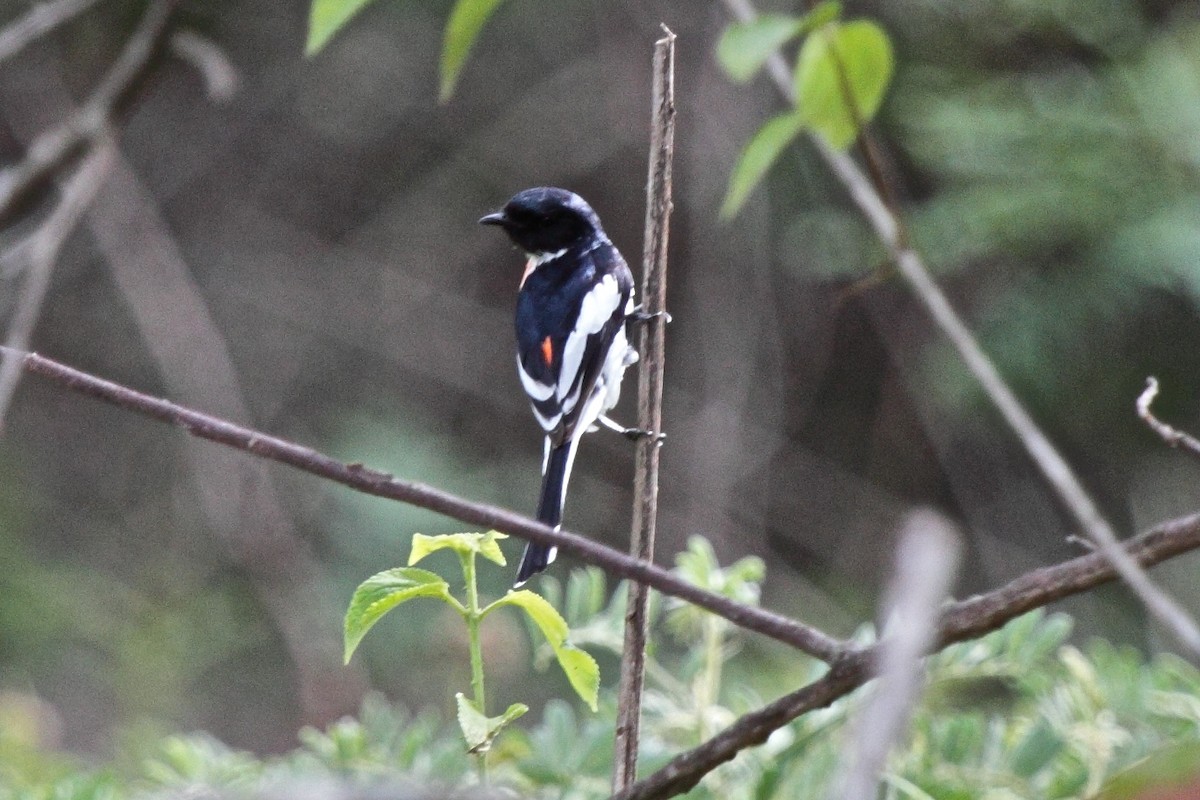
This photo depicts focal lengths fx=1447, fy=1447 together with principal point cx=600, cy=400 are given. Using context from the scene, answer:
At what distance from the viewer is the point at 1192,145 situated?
10.5 ft

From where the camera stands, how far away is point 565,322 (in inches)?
89.7

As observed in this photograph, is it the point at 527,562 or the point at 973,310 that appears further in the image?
the point at 973,310

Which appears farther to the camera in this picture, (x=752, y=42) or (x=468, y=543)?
(x=752, y=42)

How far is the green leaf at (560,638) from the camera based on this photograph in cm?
89

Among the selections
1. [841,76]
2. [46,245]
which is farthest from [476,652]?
[46,245]

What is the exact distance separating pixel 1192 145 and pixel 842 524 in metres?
2.66

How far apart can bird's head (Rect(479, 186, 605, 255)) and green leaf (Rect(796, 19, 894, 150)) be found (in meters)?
1.28

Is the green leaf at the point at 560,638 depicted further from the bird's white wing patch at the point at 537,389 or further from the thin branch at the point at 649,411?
the bird's white wing patch at the point at 537,389

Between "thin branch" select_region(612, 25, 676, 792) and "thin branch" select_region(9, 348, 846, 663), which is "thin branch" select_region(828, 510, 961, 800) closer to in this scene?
"thin branch" select_region(9, 348, 846, 663)

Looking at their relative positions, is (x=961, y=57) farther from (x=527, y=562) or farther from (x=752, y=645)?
(x=527, y=562)

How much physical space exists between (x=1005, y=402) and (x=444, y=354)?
511 centimetres

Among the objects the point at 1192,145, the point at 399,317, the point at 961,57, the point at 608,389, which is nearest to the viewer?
the point at 608,389

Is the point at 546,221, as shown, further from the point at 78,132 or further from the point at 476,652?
the point at 476,652

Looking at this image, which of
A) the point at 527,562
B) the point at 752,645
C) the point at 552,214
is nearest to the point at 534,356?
the point at 552,214
